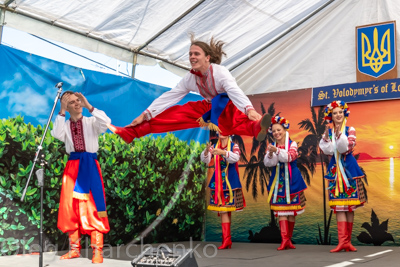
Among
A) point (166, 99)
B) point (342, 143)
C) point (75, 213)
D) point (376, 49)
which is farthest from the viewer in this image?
point (376, 49)

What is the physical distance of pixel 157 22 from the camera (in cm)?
506

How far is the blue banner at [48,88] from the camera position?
4.35m

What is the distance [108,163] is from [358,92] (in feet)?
9.74

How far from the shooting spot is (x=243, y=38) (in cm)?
584

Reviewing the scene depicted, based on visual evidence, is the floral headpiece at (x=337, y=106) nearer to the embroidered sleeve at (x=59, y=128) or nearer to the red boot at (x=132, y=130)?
the red boot at (x=132, y=130)

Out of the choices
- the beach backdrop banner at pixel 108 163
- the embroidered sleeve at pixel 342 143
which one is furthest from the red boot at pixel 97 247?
the embroidered sleeve at pixel 342 143

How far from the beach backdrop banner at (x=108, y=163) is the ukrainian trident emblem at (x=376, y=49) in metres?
2.21

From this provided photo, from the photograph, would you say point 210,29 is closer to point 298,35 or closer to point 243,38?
point 243,38

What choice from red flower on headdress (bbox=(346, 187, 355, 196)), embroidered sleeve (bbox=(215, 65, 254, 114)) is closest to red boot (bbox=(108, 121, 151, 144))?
embroidered sleeve (bbox=(215, 65, 254, 114))

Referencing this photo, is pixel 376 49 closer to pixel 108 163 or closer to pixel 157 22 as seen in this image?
pixel 157 22

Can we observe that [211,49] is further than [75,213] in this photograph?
No

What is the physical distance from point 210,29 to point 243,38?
1.79ft

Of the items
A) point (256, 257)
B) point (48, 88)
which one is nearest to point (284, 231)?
point (256, 257)

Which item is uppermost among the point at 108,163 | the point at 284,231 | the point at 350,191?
the point at 108,163
